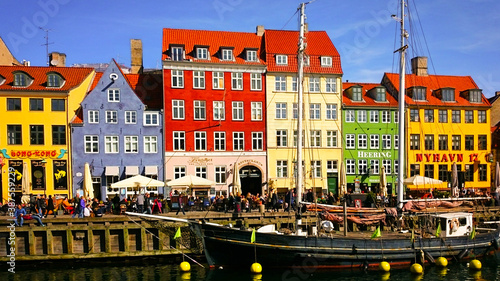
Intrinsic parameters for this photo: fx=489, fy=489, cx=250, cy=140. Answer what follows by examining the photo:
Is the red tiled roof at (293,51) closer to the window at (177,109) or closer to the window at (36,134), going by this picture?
the window at (177,109)

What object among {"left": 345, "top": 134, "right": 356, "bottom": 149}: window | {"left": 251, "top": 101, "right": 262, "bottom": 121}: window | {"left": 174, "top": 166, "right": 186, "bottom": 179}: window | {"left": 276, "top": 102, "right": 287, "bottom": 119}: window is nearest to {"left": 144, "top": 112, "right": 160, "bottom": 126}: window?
{"left": 174, "top": 166, "right": 186, "bottom": 179}: window

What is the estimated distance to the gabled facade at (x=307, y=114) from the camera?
4628 centimetres

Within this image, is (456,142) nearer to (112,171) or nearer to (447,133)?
(447,133)

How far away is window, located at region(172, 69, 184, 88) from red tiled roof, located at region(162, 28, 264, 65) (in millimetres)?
1540

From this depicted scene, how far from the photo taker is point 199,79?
44.9 m

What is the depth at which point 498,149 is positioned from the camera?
5278cm

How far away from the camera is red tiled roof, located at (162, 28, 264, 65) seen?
45.5 metres

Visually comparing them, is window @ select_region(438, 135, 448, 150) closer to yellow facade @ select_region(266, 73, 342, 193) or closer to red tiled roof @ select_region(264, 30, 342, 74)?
yellow facade @ select_region(266, 73, 342, 193)

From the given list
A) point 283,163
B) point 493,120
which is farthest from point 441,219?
point 493,120

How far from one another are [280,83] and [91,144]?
18.1m

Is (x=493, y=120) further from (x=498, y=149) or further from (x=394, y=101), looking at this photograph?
(x=394, y=101)

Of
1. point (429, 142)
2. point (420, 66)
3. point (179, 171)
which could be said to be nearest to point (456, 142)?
point (429, 142)

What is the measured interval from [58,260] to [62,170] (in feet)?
51.4

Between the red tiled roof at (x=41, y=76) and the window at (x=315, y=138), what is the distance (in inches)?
849
